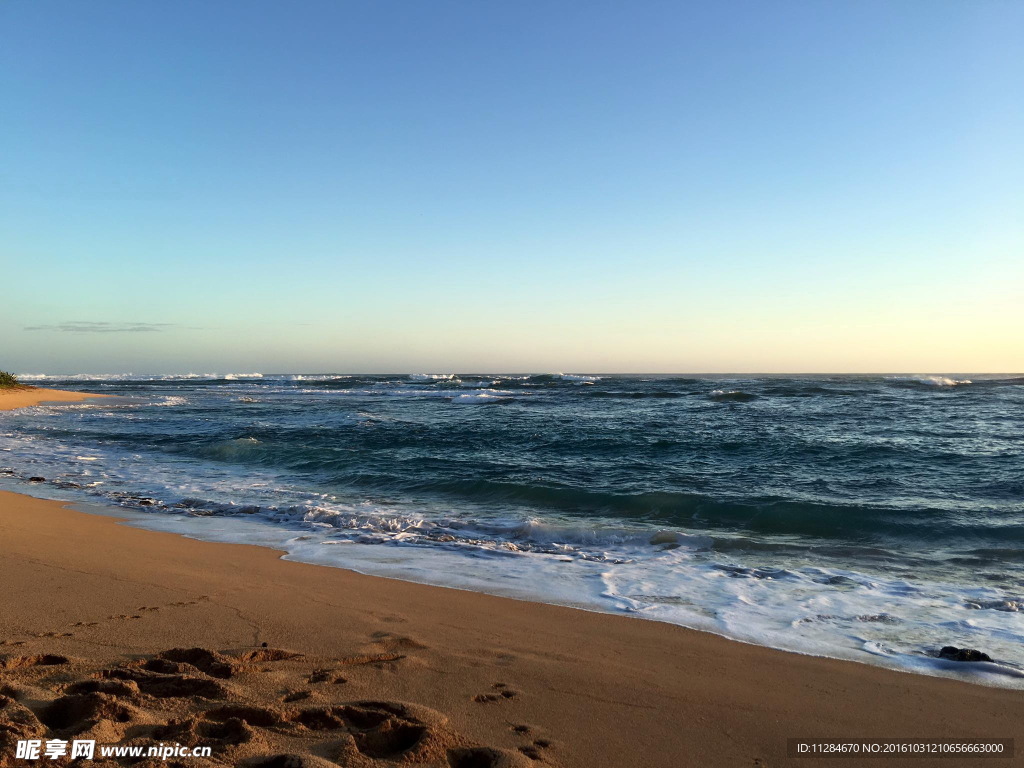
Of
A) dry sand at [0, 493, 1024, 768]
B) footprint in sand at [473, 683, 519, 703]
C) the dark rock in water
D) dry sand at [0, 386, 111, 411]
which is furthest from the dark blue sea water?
dry sand at [0, 386, 111, 411]

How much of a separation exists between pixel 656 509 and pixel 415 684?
20.2ft

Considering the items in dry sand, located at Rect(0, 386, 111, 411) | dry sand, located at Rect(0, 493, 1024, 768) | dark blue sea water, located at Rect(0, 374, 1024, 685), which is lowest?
dark blue sea water, located at Rect(0, 374, 1024, 685)

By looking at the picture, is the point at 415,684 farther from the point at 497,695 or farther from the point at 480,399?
the point at 480,399

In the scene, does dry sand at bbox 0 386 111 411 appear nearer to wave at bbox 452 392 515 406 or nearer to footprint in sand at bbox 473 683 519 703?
wave at bbox 452 392 515 406

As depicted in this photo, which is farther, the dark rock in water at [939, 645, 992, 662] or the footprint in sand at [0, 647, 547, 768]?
the dark rock in water at [939, 645, 992, 662]

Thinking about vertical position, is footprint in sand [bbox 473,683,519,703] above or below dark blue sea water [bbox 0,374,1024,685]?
above

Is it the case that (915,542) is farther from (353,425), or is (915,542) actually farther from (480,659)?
(353,425)

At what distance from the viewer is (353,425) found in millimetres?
20281

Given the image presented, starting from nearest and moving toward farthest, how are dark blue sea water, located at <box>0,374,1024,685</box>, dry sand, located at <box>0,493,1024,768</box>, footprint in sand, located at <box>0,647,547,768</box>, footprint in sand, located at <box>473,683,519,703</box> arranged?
footprint in sand, located at <box>0,647,547,768</box> < dry sand, located at <box>0,493,1024,768</box> < footprint in sand, located at <box>473,683,519,703</box> < dark blue sea water, located at <box>0,374,1024,685</box>

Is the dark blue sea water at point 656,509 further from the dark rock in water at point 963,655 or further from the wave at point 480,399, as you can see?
the wave at point 480,399

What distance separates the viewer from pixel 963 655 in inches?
148

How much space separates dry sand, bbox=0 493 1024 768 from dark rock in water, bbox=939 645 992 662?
365mm

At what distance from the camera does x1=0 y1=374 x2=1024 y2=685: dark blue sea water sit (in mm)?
4816

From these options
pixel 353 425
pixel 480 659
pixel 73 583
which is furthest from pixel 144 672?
pixel 353 425
